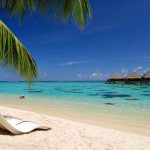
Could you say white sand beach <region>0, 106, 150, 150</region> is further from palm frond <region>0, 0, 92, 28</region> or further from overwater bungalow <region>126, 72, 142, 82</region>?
overwater bungalow <region>126, 72, 142, 82</region>

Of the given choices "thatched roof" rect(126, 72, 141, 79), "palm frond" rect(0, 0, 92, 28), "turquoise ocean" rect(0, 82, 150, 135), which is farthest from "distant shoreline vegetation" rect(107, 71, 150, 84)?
"palm frond" rect(0, 0, 92, 28)

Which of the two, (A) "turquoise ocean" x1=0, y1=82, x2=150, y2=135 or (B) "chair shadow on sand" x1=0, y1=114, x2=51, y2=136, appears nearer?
(B) "chair shadow on sand" x1=0, y1=114, x2=51, y2=136

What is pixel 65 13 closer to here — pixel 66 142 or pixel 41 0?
pixel 41 0

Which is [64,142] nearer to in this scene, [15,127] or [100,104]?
[15,127]

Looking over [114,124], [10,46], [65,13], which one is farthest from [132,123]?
[10,46]

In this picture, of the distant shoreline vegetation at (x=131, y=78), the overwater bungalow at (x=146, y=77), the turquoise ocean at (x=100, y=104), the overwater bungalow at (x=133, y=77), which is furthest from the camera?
the overwater bungalow at (x=133, y=77)

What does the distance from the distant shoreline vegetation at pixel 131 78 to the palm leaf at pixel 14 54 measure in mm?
40634

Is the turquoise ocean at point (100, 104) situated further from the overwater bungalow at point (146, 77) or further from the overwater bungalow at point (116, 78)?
the overwater bungalow at point (116, 78)

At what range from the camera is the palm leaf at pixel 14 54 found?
4.88 meters

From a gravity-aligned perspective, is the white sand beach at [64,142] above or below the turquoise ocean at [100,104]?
above

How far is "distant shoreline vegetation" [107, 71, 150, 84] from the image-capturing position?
1759 inches

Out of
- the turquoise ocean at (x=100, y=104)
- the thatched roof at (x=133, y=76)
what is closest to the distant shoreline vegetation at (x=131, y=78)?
the thatched roof at (x=133, y=76)

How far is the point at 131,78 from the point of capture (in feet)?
156

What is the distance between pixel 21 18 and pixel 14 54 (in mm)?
1089
